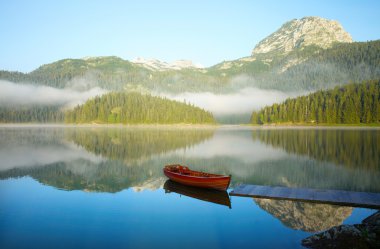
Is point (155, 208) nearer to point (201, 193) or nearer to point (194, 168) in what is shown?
point (201, 193)

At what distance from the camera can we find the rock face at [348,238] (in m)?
16.9

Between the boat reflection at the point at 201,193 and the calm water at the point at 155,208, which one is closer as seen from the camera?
the calm water at the point at 155,208

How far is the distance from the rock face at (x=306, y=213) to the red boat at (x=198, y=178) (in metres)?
4.48

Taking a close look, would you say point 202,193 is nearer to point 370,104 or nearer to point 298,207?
point 298,207

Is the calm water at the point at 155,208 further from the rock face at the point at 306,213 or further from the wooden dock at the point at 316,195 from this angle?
the wooden dock at the point at 316,195

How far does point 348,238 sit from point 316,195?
515 inches

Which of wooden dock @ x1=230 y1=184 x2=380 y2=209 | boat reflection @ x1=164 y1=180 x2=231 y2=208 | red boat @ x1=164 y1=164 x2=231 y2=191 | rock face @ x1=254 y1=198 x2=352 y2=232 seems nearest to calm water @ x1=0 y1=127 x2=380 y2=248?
rock face @ x1=254 y1=198 x2=352 y2=232

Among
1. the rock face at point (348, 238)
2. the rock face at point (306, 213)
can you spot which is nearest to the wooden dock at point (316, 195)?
the rock face at point (306, 213)

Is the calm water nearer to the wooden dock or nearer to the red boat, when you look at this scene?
the wooden dock

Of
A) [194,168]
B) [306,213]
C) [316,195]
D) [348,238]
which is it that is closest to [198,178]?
[316,195]

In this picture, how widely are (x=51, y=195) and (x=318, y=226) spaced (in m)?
25.8

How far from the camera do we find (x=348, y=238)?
58.1 ft

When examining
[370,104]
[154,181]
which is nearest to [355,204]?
[154,181]

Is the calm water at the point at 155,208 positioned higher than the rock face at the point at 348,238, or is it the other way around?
the rock face at the point at 348,238
